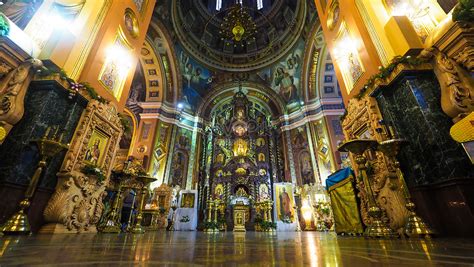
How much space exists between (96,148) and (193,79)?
13.2 m

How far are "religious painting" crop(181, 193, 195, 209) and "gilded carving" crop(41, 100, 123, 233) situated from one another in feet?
25.3

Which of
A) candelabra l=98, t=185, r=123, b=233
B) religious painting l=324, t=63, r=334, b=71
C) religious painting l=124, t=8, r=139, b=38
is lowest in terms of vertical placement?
candelabra l=98, t=185, r=123, b=233

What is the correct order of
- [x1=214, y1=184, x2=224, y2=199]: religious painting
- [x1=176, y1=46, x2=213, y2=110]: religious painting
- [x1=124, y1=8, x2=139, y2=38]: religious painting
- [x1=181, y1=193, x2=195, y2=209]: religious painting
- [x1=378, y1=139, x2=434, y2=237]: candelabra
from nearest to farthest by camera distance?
[x1=378, y1=139, x2=434, y2=237]: candelabra, [x1=124, y1=8, x2=139, y2=38]: religious painting, [x1=181, y1=193, x2=195, y2=209]: religious painting, [x1=214, y1=184, x2=224, y2=199]: religious painting, [x1=176, y1=46, x2=213, y2=110]: religious painting

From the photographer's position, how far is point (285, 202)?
12.2 m

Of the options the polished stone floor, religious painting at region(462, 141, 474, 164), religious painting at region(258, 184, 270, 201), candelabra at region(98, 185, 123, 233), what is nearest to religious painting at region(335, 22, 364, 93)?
religious painting at region(462, 141, 474, 164)

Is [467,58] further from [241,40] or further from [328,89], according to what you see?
[241,40]

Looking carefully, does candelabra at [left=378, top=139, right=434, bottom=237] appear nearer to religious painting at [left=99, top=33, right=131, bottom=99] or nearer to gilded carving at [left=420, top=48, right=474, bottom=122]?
gilded carving at [left=420, top=48, right=474, bottom=122]

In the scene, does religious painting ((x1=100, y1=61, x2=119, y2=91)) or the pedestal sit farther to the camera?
the pedestal

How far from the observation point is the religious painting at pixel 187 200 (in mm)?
12377

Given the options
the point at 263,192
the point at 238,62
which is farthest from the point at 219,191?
the point at 238,62

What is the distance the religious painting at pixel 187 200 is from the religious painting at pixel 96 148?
26.7ft

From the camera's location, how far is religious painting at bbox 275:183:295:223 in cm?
1170

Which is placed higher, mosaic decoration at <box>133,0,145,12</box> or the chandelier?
the chandelier

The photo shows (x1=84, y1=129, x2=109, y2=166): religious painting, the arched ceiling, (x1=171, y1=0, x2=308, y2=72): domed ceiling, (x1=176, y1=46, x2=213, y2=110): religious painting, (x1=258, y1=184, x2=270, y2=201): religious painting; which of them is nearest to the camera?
(x1=84, y1=129, x2=109, y2=166): religious painting
